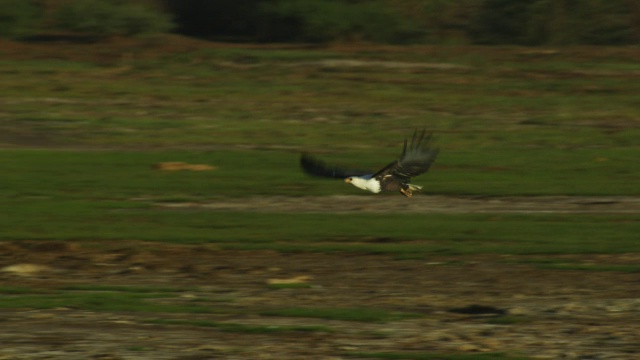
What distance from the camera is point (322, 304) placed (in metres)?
13.4

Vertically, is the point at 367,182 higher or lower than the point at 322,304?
higher

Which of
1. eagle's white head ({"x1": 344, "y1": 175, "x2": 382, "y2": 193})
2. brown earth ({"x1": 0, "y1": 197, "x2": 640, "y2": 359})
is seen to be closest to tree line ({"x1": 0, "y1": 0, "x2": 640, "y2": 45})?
brown earth ({"x1": 0, "y1": 197, "x2": 640, "y2": 359})

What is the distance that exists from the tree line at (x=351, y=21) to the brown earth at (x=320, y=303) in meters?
23.2

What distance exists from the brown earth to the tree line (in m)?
23.2

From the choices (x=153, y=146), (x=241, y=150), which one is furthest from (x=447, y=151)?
(x=153, y=146)

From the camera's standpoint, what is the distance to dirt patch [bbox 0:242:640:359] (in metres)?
11.3

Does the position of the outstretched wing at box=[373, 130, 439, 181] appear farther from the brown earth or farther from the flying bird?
the brown earth

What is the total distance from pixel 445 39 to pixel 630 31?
505cm

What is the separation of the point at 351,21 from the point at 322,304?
1061 inches

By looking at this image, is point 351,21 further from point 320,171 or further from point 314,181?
point 320,171

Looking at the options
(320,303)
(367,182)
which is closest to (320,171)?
(367,182)

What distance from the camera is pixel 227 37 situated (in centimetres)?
4066

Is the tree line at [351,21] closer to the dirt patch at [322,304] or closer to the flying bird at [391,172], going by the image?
the dirt patch at [322,304]

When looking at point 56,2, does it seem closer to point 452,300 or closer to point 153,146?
point 153,146
